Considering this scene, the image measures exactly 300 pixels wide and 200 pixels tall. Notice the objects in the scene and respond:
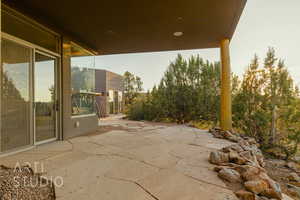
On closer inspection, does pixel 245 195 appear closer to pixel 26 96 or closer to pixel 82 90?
pixel 26 96

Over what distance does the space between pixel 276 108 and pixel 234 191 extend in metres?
4.51

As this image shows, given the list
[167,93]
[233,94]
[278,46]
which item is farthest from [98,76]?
[278,46]

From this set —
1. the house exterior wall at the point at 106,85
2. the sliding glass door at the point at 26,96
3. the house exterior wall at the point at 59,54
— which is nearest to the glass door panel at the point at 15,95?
the sliding glass door at the point at 26,96

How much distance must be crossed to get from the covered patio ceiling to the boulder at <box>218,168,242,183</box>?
2917 mm

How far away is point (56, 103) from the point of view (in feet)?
12.3

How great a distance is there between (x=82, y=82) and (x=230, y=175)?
15.0ft

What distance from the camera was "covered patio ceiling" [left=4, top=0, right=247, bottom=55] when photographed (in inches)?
114

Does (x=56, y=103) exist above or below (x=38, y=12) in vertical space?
below

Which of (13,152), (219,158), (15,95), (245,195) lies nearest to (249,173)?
(245,195)

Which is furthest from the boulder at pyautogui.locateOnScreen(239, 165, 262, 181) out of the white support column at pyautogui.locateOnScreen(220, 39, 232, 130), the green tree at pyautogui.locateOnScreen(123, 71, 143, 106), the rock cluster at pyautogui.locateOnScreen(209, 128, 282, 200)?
the green tree at pyautogui.locateOnScreen(123, 71, 143, 106)

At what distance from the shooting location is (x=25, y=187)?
1.44m

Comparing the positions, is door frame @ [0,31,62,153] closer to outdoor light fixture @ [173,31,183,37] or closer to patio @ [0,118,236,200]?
patio @ [0,118,236,200]

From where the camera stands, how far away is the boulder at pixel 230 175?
1625mm

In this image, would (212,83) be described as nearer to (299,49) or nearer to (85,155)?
(299,49)
